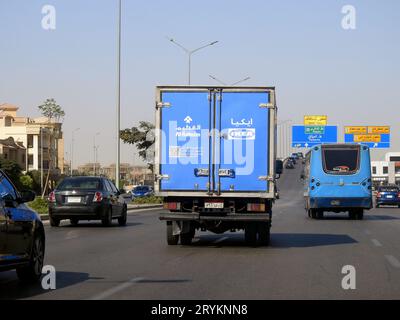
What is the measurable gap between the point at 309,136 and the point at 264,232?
62741 mm

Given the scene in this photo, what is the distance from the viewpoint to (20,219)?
10836 mm

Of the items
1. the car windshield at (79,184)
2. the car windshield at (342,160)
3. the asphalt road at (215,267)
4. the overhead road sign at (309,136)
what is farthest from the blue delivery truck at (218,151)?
the overhead road sign at (309,136)

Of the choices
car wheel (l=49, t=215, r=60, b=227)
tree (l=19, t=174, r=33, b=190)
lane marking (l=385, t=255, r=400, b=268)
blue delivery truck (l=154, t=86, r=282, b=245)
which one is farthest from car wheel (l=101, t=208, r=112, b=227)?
tree (l=19, t=174, r=33, b=190)

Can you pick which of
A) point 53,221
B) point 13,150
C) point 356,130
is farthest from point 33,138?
point 53,221

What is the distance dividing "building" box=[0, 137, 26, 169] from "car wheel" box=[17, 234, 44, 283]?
102 meters

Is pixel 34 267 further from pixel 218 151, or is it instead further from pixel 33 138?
pixel 33 138

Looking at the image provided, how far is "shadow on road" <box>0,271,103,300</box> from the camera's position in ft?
33.3

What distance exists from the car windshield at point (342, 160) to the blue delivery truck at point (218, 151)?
1579 centimetres

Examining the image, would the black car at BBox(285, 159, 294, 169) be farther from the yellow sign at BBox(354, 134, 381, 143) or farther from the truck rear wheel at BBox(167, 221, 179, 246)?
the truck rear wheel at BBox(167, 221, 179, 246)

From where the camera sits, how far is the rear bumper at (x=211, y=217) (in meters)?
17.2

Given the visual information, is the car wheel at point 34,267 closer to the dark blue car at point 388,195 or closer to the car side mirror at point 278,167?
the car side mirror at point 278,167
